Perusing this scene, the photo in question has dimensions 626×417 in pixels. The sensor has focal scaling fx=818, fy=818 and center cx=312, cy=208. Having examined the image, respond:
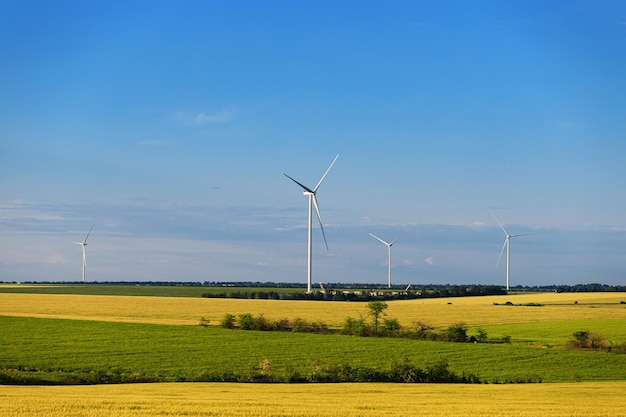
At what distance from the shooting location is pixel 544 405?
101 ft

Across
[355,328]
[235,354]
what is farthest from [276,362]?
[355,328]

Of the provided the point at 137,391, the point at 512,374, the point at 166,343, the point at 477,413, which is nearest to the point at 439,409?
the point at 477,413

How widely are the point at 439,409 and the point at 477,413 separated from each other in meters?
1.99

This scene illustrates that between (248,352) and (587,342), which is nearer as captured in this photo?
(248,352)

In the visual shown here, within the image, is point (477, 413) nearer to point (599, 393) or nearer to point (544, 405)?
point (544, 405)

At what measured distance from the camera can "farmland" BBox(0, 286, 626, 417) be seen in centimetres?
2928

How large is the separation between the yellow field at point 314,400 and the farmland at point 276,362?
0.21ft

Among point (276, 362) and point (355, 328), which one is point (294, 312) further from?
point (276, 362)

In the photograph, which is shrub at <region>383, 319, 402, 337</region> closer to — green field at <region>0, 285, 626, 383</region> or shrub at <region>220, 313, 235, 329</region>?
green field at <region>0, 285, 626, 383</region>

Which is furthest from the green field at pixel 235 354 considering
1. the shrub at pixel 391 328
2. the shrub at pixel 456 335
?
the shrub at pixel 391 328

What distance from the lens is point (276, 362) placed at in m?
52.2

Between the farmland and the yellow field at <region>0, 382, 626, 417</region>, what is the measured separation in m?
Result: 0.06

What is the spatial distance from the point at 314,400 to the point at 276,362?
804 inches

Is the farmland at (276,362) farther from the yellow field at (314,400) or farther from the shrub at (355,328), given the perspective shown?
the shrub at (355,328)
